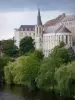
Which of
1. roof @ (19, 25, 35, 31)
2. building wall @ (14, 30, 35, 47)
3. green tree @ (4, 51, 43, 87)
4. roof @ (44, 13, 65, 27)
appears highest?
roof @ (44, 13, 65, 27)

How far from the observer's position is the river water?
50.8ft

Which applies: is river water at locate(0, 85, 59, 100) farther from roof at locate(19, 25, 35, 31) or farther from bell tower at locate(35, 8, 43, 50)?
roof at locate(19, 25, 35, 31)

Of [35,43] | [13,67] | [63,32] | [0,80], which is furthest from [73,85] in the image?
[35,43]

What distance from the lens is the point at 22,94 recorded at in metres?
16.8

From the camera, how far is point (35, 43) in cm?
4156

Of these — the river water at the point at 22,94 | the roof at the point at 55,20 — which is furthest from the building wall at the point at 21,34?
the river water at the point at 22,94

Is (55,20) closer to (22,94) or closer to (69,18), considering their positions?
(69,18)

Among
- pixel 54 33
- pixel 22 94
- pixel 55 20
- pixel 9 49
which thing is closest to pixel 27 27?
pixel 55 20

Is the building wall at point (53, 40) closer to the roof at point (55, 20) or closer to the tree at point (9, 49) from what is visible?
the tree at point (9, 49)

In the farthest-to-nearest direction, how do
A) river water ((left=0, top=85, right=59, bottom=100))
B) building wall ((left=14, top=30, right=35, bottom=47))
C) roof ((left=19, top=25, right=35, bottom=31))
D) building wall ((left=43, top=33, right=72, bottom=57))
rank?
1. building wall ((left=14, top=30, right=35, bottom=47))
2. roof ((left=19, top=25, right=35, bottom=31))
3. building wall ((left=43, top=33, right=72, bottom=57))
4. river water ((left=0, top=85, right=59, bottom=100))

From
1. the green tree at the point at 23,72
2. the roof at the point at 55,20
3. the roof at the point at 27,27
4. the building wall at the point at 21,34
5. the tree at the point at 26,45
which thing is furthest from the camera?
the building wall at the point at 21,34

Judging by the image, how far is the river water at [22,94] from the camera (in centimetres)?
1549

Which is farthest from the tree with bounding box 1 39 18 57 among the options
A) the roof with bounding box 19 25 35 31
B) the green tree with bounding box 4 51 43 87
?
the green tree with bounding box 4 51 43 87

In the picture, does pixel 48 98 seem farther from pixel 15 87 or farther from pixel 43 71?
pixel 15 87
